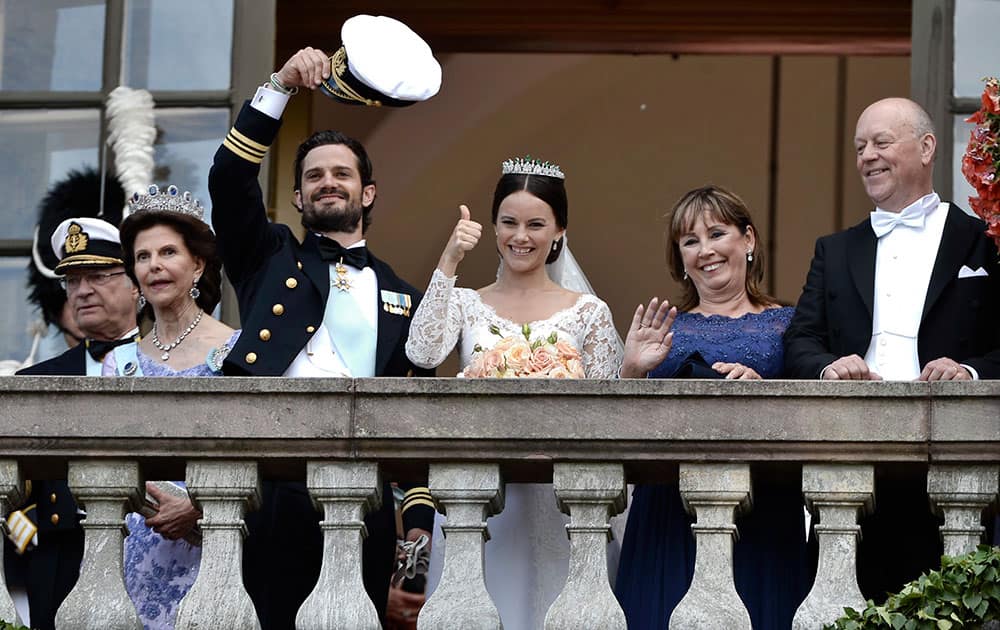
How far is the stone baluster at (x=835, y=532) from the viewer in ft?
16.7

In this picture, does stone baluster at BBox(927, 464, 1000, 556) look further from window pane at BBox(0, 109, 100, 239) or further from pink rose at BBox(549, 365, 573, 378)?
window pane at BBox(0, 109, 100, 239)

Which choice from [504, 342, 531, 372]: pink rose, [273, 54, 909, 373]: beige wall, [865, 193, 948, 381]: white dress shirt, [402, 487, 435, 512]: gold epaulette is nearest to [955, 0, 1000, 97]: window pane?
[865, 193, 948, 381]: white dress shirt

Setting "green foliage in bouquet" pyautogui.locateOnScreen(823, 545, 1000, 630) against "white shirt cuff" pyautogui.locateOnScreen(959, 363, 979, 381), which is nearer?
"green foliage in bouquet" pyautogui.locateOnScreen(823, 545, 1000, 630)

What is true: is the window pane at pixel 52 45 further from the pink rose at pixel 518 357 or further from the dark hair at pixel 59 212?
the pink rose at pixel 518 357

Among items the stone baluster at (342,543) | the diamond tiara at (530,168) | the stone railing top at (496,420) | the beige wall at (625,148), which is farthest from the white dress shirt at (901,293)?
the beige wall at (625,148)

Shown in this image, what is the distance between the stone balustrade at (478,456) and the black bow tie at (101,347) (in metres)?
1.27

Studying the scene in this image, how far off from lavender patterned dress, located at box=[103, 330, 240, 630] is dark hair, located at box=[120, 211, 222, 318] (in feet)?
2.52

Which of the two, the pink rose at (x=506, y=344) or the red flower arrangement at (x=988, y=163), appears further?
the pink rose at (x=506, y=344)

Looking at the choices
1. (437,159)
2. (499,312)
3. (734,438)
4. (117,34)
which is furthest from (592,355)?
(437,159)

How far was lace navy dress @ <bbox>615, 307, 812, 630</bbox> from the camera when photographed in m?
5.63

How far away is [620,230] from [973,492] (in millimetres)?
8164

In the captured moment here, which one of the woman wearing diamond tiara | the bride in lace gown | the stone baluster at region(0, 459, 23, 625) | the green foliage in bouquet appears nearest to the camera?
the green foliage in bouquet

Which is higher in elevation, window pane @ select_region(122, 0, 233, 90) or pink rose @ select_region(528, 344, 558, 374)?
window pane @ select_region(122, 0, 233, 90)

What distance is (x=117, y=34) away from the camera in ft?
27.0
